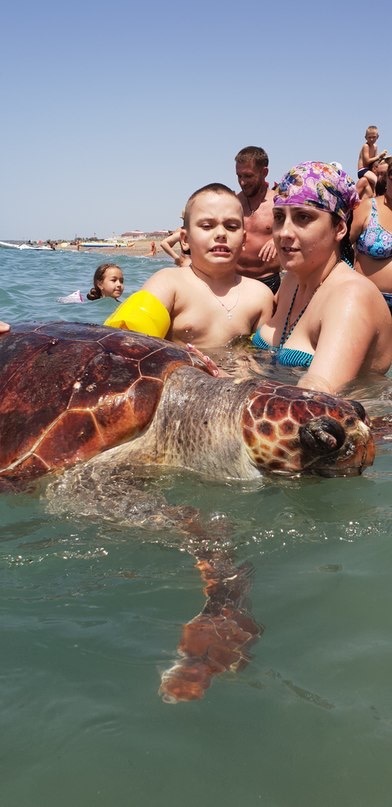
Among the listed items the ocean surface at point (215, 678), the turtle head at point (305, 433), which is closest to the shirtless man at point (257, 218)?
the turtle head at point (305, 433)

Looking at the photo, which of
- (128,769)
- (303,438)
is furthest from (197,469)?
(128,769)

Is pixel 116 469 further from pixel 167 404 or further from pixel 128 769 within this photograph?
pixel 128 769

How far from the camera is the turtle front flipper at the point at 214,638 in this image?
1953 mm

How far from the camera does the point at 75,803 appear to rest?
1609 millimetres

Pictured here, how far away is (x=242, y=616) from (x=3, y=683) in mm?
808

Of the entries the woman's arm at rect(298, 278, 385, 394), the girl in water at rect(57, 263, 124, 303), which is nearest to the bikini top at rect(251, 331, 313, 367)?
the woman's arm at rect(298, 278, 385, 394)

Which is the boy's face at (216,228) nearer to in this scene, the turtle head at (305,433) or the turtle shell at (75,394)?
the turtle shell at (75,394)

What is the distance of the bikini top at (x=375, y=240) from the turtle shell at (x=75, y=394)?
7.87 feet

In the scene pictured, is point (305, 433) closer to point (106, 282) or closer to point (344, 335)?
point (344, 335)

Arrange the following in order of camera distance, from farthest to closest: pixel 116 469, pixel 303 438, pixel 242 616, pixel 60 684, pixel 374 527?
pixel 116 469 < pixel 303 438 < pixel 374 527 < pixel 242 616 < pixel 60 684

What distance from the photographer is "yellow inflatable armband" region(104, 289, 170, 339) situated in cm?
483

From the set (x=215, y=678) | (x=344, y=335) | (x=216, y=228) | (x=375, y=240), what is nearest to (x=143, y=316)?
(x=216, y=228)

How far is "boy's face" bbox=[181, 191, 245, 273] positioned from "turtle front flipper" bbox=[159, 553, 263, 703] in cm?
334

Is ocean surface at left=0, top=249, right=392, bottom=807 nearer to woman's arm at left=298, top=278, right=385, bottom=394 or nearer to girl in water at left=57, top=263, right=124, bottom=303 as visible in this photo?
woman's arm at left=298, top=278, right=385, bottom=394
